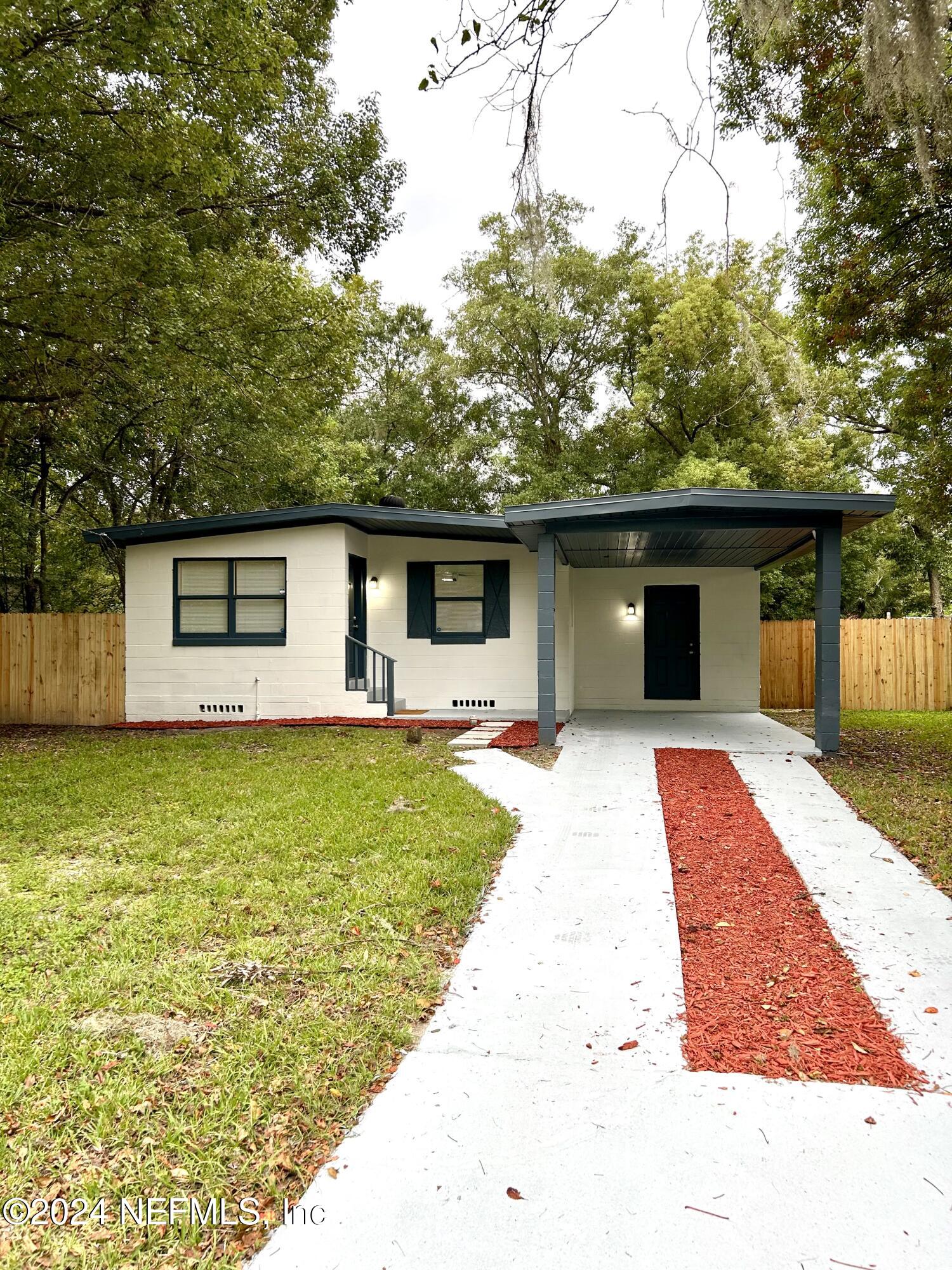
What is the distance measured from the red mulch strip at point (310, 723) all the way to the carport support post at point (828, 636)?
424cm

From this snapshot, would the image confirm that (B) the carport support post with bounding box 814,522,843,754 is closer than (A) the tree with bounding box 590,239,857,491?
Yes

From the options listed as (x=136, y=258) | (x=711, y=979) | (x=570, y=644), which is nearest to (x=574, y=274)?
(x=570, y=644)

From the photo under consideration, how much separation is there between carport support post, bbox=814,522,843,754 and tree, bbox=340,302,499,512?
32.2 ft

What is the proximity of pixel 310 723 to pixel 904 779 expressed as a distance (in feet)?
22.6

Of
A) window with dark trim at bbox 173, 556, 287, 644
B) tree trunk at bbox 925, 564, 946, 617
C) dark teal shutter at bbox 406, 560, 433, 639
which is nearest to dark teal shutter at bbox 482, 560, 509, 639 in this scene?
dark teal shutter at bbox 406, 560, 433, 639

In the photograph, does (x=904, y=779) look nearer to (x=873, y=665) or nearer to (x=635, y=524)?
(x=635, y=524)

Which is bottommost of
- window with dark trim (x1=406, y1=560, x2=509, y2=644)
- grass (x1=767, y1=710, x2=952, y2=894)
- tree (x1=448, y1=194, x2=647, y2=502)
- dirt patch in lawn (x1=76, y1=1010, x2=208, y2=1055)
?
dirt patch in lawn (x1=76, y1=1010, x2=208, y2=1055)

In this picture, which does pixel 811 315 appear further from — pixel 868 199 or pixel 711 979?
pixel 711 979

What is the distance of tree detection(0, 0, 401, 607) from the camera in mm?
6094

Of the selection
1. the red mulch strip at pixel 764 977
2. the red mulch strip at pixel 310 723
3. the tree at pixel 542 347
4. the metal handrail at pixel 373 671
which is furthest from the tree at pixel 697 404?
the red mulch strip at pixel 764 977

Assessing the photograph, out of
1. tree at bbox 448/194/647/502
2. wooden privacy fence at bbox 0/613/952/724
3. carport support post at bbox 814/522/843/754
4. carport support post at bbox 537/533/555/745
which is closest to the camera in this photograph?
carport support post at bbox 814/522/843/754

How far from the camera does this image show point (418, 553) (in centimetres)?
1066

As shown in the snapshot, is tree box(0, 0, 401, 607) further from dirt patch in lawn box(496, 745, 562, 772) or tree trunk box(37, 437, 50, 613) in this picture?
dirt patch in lawn box(496, 745, 562, 772)

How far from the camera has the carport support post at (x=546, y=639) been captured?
7922mm
